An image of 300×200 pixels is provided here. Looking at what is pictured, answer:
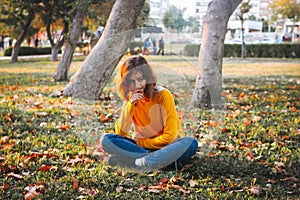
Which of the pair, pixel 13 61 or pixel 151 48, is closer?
pixel 151 48

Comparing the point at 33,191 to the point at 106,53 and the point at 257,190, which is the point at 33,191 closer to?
the point at 257,190

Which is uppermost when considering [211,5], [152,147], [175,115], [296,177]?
[211,5]

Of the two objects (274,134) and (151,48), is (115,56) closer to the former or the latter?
(274,134)

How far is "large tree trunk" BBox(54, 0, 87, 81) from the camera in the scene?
11033mm

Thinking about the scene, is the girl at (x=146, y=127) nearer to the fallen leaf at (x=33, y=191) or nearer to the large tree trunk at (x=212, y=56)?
the fallen leaf at (x=33, y=191)

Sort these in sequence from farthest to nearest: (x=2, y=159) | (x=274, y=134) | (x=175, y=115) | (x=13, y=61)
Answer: (x=13, y=61), (x=274, y=134), (x=2, y=159), (x=175, y=115)

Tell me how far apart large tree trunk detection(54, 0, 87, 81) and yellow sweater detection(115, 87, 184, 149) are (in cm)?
758

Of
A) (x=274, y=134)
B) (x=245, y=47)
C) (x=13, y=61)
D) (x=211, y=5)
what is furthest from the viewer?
(x=245, y=47)

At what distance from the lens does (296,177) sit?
→ 3.76 meters

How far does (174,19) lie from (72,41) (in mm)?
7067

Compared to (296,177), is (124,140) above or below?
above

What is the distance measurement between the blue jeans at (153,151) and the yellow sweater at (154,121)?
0.19 ft

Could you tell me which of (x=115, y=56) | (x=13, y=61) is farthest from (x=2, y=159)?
(x=13, y=61)

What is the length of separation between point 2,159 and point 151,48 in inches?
62.6
